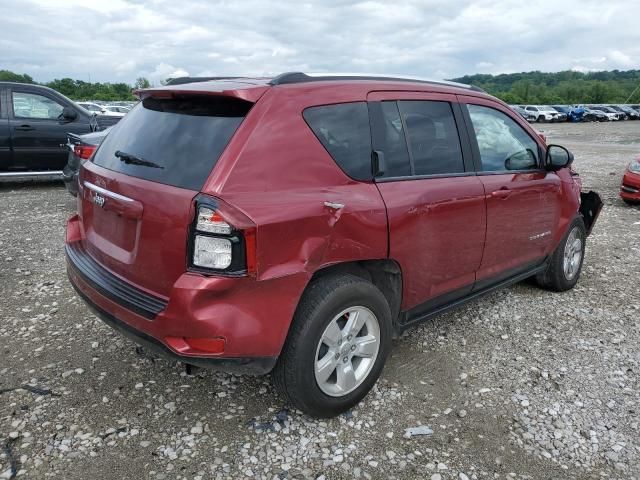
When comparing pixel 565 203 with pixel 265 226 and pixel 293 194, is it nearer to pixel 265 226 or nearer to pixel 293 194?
pixel 293 194

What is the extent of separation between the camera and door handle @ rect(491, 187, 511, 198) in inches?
143

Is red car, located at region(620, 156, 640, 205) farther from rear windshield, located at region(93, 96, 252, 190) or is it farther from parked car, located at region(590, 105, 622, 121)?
parked car, located at region(590, 105, 622, 121)

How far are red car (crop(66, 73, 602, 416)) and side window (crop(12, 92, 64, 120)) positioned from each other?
23.3 ft

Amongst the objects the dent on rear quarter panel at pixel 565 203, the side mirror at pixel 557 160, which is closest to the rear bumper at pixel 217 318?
the side mirror at pixel 557 160

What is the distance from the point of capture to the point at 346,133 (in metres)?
2.83

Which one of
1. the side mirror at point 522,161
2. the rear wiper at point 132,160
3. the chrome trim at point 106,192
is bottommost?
the chrome trim at point 106,192

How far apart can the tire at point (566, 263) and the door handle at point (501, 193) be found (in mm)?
1215

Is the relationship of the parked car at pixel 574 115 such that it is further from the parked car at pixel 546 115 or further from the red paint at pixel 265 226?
the red paint at pixel 265 226

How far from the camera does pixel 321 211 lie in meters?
2.55

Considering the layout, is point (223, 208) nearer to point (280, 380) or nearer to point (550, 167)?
point (280, 380)

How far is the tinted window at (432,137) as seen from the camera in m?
3.19

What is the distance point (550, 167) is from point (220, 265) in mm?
3081

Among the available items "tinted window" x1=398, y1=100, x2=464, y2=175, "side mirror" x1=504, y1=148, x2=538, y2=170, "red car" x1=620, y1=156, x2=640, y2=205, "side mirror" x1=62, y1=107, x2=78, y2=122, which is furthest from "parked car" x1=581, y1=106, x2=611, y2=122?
"tinted window" x1=398, y1=100, x2=464, y2=175

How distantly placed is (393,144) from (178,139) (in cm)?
122
